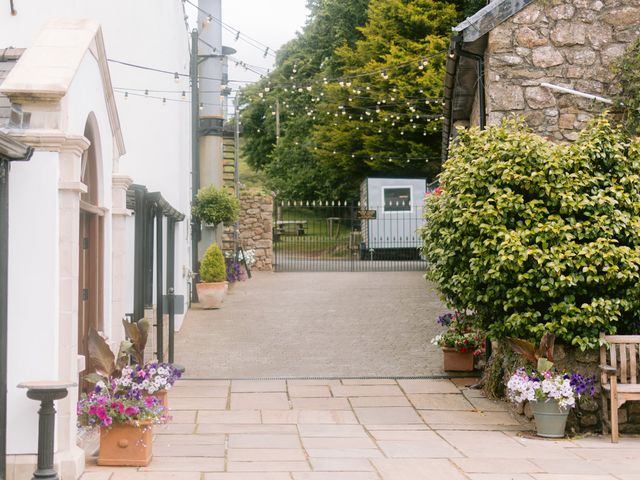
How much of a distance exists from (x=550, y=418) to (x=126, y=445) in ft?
11.9

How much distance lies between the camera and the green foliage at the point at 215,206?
18.2 meters

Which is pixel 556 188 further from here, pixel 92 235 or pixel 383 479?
pixel 92 235

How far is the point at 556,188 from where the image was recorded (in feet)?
24.8

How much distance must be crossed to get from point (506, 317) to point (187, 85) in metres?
11.4

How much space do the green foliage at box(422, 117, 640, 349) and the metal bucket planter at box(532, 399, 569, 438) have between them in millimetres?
619

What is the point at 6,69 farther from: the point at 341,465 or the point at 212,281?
the point at 212,281

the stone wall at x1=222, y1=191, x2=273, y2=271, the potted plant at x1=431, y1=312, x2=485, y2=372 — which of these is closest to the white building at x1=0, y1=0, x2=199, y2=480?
the potted plant at x1=431, y1=312, x2=485, y2=372

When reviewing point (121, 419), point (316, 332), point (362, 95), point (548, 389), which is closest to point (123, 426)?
point (121, 419)

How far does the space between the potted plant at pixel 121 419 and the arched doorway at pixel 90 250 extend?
65 cm

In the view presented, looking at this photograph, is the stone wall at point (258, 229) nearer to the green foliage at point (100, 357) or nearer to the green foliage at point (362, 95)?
the green foliage at point (362, 95)

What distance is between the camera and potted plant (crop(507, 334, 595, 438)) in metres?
7.14

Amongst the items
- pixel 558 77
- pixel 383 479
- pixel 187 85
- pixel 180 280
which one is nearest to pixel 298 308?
pixel 180 280

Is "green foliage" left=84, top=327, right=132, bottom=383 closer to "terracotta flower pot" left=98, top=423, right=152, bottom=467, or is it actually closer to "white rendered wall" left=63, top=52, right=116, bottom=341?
"terracotta flower pot" left=98, top=423, right=152, bottom=467

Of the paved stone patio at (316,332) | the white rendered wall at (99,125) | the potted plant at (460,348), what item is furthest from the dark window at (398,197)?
the white rendered wall at (99,125)
